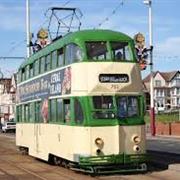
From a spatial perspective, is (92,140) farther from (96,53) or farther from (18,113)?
(18,113)

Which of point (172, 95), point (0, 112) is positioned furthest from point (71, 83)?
point (172, 95)

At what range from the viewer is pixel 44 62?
24750mm

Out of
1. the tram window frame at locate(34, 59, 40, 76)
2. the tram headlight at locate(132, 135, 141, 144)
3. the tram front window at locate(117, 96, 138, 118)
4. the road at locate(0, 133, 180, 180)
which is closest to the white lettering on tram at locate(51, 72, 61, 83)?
the tram front window at locate(117, 96, 138, 118)

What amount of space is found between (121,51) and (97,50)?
79 centimetres

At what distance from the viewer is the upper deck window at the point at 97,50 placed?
67.4 ft

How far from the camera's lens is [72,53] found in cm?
2095

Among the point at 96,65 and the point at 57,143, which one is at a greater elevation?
the point at 96,65

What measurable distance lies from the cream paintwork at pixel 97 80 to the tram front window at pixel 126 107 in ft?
0.72

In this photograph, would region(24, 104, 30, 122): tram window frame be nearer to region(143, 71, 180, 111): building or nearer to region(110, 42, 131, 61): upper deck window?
region(110, 42, 131, 61): upper deck window

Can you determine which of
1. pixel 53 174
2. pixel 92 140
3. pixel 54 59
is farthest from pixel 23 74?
pixel 92 140

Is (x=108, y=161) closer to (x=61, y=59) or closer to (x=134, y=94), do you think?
(x=134, y=94)

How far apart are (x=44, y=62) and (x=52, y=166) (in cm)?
392

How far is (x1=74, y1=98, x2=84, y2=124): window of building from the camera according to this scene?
20141 mm

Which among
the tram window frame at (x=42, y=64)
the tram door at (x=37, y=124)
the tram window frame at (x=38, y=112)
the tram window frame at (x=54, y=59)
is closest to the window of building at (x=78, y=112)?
the tram window frame at (x=54, y=59)
